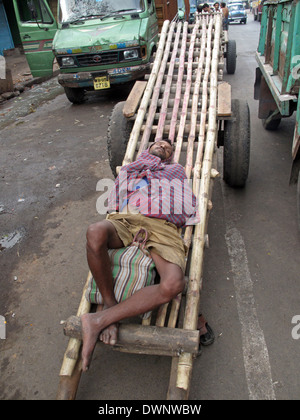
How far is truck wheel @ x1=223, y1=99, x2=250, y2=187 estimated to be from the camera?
330cm

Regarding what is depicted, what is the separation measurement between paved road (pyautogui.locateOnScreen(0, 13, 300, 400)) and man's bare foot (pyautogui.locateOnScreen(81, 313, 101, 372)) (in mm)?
356

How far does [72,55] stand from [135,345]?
620cm

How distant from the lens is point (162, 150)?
2.56 metres

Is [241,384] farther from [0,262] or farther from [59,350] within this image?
[0,262]

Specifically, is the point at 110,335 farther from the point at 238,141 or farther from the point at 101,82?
the point at 101,82

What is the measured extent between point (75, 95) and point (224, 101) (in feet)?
16.4

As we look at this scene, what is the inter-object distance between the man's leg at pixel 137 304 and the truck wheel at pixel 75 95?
6.43 metres

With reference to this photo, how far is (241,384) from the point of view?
6.25 ft

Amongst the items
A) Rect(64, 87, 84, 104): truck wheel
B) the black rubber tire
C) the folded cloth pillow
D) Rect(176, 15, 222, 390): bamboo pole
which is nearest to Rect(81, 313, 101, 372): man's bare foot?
the folded cloth pillow

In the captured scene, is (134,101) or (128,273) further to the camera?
(134,101)

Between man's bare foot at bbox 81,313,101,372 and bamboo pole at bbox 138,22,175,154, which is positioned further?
bamboo pole at bbox 138,22,175,154

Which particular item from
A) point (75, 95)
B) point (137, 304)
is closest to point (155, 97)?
point (137, 304)

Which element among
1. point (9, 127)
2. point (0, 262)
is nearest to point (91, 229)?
point (0, 262)

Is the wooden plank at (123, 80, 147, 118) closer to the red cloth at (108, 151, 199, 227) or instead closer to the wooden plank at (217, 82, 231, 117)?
the wooden plank at (217, 82, 231, 117)
